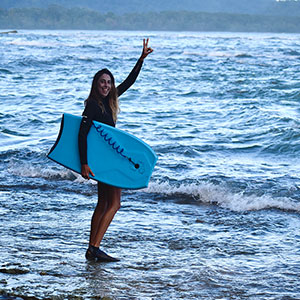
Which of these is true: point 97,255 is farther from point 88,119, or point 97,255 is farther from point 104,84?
point 104,84

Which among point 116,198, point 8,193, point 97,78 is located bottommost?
point 8,193

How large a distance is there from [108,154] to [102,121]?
28cm

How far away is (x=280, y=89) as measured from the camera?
2130cm

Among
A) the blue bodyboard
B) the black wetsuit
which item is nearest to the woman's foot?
the blue bodyboard

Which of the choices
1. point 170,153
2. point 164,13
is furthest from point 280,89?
point 164,13

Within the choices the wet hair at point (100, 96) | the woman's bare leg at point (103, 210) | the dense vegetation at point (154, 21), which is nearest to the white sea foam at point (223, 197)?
the woman's bare leg at point (103, 210)

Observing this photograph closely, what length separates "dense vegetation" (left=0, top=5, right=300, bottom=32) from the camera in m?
182

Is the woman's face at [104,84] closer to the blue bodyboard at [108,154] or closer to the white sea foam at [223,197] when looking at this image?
the blue bodyboard at [108,154]

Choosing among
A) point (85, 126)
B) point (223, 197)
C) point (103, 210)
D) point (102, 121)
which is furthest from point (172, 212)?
point (85, 126)

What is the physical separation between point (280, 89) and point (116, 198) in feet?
57.6

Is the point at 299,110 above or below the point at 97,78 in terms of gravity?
below

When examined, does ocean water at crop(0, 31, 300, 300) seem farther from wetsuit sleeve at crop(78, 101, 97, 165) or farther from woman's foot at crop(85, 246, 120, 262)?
wetsuit sleeve at crop(78, 101, 97, 165)

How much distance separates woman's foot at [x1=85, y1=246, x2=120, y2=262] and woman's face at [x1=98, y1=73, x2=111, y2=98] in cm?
126

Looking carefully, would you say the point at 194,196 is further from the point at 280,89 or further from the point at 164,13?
the point at 164,13
